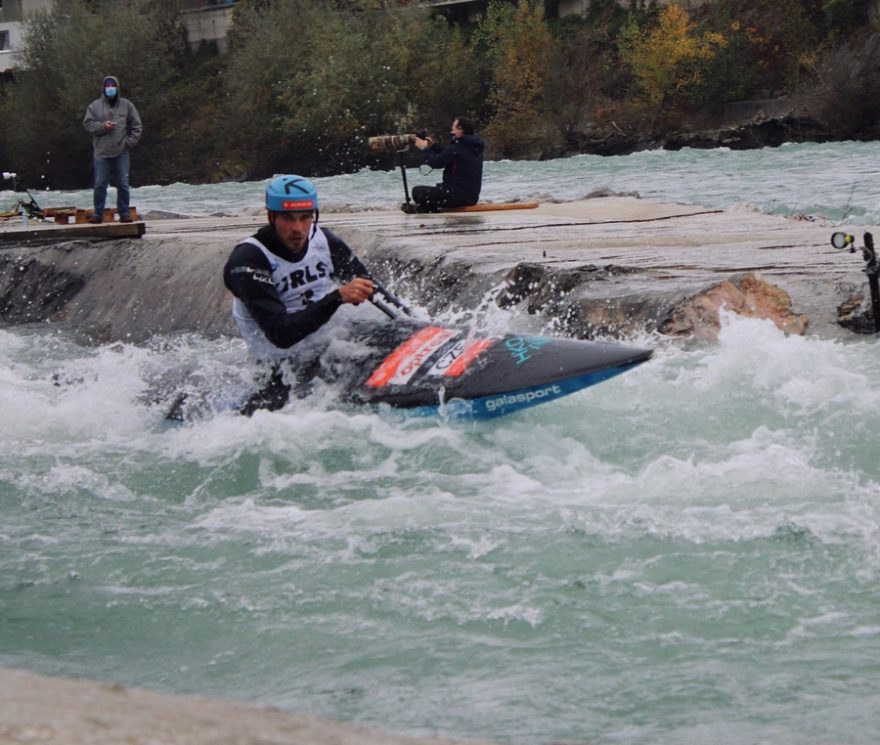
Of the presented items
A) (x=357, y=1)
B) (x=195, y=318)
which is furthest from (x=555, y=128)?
(x=195, y=318)

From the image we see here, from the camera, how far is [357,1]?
173 feet

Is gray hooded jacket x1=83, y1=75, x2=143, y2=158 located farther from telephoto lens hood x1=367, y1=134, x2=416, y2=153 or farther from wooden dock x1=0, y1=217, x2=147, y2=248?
telephoto lens hood x1=367, y1=134, x2=416, y2=153

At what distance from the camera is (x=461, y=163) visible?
14.7 metres

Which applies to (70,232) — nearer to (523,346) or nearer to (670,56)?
(523,346)

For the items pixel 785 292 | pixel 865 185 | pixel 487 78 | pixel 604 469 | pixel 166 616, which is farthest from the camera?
pixel 487 78

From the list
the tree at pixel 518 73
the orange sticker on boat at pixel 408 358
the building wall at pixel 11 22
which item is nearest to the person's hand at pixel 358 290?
the orange sticker on boat at pixel 408 358

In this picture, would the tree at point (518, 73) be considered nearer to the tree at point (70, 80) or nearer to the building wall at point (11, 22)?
the tree at point (70, 80)

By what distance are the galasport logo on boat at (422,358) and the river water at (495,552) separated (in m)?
0.21

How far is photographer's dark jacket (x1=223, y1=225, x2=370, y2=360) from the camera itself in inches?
258

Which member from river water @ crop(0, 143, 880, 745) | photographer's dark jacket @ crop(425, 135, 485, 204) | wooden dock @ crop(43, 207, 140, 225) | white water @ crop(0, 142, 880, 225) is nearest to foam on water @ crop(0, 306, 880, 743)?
river water @ crop(0, 143, 880, 745)

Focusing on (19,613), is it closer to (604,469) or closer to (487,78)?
(604,469)

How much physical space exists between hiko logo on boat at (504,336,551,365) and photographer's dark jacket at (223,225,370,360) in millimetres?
855

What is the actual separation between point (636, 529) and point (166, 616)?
174cm

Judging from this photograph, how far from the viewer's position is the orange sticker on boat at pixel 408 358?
6.48m
